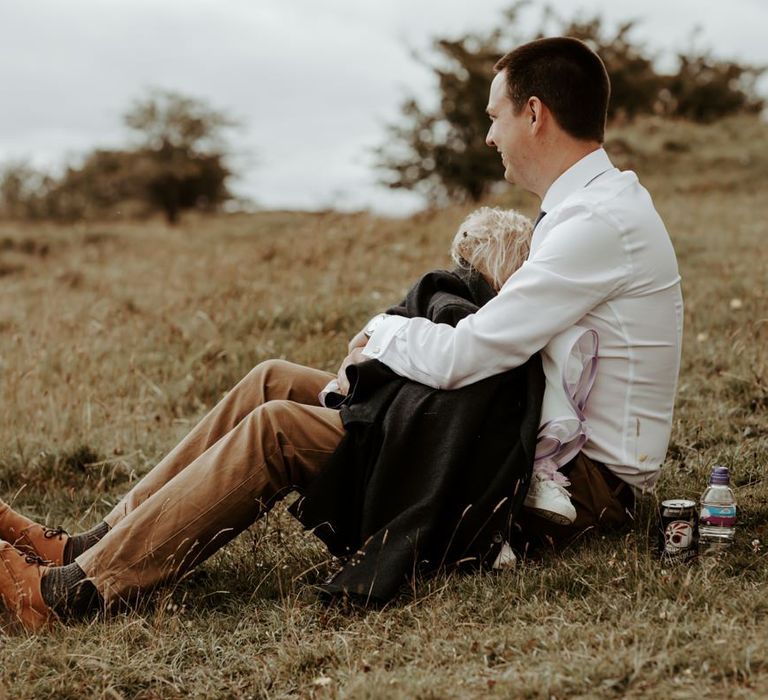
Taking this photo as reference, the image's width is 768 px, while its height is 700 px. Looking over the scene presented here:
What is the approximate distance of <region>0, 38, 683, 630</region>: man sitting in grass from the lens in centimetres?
304

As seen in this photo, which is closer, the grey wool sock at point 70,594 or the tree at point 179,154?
the grey wool sock at point 70,594

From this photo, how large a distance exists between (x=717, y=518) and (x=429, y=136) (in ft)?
43.6

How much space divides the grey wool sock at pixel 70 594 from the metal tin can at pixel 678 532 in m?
1.82

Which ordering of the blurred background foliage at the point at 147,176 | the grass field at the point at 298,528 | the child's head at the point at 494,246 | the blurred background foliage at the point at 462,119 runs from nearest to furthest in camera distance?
the grass field at the point at 298,528 < the child's head at the point at 494,246 < the blurred background foliage at the point at 462,119 < the blurred background foliage at the point at 147,176

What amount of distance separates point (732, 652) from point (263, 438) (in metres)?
1.51

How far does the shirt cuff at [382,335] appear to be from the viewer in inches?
126

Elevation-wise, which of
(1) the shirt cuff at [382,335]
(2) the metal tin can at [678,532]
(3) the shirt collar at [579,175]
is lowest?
(2) the metal tin can at [678,532]

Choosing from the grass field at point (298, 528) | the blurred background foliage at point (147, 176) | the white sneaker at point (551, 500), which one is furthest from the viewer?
the blurred background foliage at point (147, 176)

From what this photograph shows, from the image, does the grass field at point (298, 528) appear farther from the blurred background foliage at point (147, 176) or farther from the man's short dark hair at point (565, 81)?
the blurred background foliage at point (147, 176)

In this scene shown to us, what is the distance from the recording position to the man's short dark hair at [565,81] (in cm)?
326

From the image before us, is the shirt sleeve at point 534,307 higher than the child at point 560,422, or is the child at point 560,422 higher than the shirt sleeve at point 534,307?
the shirt sleeve at point 534,307

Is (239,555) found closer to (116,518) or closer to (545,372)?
(116,518)

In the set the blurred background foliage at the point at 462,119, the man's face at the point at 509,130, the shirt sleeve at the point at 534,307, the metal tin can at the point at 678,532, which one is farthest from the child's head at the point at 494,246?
the blurred background foliage at the point at 462,119

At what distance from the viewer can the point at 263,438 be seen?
10.2ft
